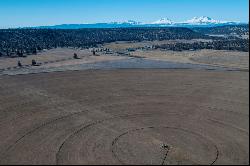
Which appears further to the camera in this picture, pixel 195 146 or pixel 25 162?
pixel 195 146

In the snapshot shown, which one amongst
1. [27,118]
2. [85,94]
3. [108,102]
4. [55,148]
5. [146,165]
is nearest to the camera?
[146,165]

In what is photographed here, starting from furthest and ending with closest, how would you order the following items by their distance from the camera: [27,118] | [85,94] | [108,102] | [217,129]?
[85,94], [108,102], [27,118], [217,129]

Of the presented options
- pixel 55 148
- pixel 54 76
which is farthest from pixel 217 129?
pixel 54 76

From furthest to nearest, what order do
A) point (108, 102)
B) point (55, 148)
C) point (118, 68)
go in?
point (118, 68), point (108, 102), point (55, 148)

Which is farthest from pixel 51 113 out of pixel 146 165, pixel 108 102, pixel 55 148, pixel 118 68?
pixel 118 68

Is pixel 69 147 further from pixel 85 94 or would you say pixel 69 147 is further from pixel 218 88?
pixel 218 88

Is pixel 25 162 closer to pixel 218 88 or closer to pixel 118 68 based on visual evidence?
pixel 218 88
